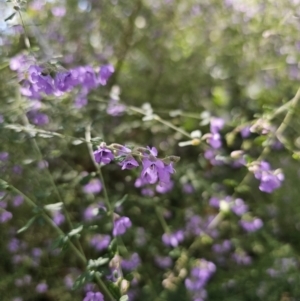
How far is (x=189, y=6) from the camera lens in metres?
2.81

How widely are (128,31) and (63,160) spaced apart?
33.2 inches

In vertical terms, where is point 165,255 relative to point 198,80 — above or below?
below

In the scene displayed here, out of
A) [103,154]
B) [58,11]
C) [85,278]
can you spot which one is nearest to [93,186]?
[85,278]

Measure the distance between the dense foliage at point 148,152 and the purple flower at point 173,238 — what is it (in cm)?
1

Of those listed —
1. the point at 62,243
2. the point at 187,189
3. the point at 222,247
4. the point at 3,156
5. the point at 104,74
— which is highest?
the point at 104,74

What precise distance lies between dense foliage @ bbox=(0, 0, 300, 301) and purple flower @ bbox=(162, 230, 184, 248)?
0.01m

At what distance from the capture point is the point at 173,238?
79.7 inches

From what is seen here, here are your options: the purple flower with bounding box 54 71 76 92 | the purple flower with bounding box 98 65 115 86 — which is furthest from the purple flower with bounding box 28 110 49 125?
the purple flower with bounding box 54 71 76 92

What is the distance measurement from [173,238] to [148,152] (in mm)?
1047

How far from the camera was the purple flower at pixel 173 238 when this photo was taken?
202 centimetres

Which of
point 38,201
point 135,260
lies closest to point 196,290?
point 135,260

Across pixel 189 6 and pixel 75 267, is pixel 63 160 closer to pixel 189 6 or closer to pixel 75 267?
pixel 75 267

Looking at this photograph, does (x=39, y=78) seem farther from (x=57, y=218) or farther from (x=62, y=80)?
(x=57, y=218)

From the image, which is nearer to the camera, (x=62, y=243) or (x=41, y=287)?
(x=62, y=243)
